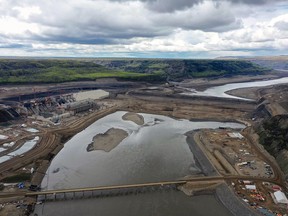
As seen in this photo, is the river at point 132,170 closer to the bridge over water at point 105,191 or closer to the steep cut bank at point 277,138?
the bridge over water at point 105,191

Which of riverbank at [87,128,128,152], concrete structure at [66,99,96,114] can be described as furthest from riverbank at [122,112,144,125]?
concrete structure at [66,99,96,114]

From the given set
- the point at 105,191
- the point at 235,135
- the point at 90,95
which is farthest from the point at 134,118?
the point at 105,191

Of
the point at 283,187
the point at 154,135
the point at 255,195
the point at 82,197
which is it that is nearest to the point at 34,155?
the point at 82,197

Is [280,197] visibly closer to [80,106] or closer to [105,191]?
[105,191]

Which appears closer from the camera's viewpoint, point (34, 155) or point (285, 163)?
point (285, 163)

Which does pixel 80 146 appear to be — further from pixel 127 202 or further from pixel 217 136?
pixel 217 136
